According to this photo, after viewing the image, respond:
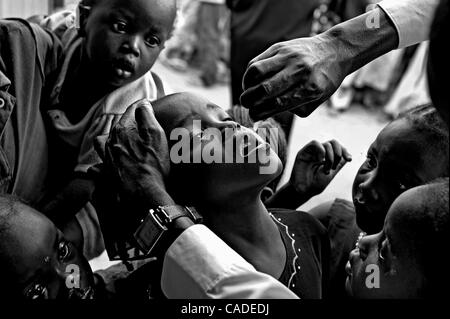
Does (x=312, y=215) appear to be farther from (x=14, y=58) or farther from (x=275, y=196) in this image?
(x=14, y=58)

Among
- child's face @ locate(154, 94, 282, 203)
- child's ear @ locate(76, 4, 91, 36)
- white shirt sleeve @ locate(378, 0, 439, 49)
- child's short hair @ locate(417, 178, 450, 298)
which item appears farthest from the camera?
child's ear @ locate(76, 4, 91, 36)

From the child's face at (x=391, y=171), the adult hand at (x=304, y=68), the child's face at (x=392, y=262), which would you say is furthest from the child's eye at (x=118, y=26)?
the child's face at (x=392, y=262)

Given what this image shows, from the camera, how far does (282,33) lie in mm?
2936

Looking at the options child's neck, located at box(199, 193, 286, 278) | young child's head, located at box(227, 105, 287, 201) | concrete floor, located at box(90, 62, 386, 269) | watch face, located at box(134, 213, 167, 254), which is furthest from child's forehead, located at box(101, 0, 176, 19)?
concrete floor, located at box(90, 62, 386, 269)

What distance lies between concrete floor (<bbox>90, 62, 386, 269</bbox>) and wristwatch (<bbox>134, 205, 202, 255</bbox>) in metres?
1.88

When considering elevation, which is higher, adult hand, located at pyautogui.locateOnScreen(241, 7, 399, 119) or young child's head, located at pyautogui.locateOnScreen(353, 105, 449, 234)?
adult hand, located at pyautogui.locateOnScreen(241, 7, 399, 119)

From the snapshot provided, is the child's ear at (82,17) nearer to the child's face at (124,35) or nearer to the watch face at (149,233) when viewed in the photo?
the child's face at (124,35)

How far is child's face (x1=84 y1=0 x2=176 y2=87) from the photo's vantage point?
1623 mm

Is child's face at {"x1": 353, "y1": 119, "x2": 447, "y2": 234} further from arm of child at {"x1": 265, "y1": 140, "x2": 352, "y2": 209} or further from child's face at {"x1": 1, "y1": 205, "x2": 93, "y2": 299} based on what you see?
child's face at {"x1": 1, "y1": 205, "x2": 93, "y2": 299}

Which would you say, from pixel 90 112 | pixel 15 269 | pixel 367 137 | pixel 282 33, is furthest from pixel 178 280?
pixel 367 137

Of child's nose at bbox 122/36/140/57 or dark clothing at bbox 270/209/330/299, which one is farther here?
child's nose at bbox 122/36/140/57

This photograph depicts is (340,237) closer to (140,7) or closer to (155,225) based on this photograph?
(155,225)

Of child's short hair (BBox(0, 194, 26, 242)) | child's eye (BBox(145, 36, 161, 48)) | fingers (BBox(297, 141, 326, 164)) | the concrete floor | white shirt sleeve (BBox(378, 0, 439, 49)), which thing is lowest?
the concrete floor

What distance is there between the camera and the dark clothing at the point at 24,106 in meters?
1.57
